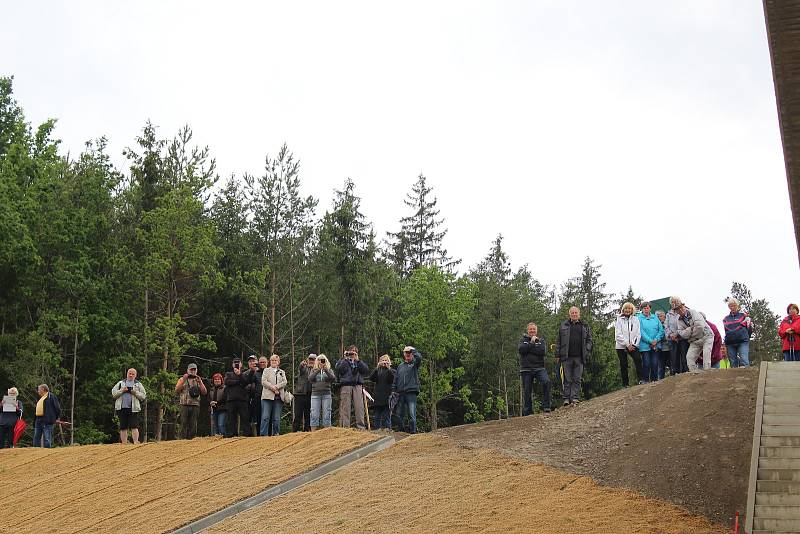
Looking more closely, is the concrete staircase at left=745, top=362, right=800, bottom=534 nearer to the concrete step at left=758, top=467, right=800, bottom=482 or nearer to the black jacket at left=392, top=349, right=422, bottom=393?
the concrete step at left=758, top=467, right=800, bottom=482

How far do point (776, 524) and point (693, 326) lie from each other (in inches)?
272

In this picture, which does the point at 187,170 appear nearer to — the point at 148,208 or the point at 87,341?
the point at 148,208

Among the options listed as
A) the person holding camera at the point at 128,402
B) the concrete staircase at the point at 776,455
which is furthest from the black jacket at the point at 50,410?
the concrete staircase at the point at 776,455

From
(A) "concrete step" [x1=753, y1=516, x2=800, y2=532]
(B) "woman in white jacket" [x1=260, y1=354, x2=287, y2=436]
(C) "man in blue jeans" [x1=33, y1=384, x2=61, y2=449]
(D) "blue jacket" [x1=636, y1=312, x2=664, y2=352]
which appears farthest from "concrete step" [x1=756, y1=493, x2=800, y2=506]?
(C) "man in blue jeans" [x1=33, y1=384, x2=61, y2=449]

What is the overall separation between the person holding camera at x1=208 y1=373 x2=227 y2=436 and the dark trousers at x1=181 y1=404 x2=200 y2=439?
56 centimetres

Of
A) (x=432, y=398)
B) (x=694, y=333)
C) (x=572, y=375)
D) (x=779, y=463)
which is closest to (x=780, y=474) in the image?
(x=779, y=463)

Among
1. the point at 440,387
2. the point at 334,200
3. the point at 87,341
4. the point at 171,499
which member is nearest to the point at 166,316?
the point at 87,341

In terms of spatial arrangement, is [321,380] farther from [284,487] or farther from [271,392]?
[284,487]

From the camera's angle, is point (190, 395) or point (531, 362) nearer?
point (531, 362)

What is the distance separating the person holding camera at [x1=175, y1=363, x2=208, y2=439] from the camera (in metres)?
22.9

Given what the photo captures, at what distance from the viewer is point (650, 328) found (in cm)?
1933

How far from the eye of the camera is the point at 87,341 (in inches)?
1620

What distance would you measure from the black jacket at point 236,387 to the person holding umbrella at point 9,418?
25.0 feet

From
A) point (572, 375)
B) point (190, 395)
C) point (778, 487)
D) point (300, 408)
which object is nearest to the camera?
point (778, 487)
